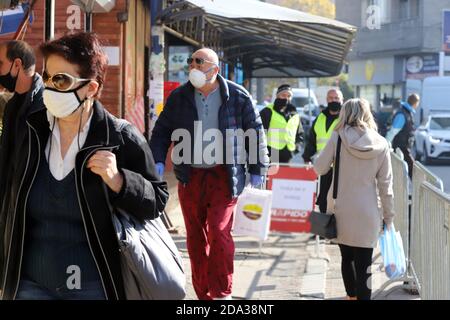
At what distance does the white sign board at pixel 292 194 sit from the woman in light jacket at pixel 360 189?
361cm

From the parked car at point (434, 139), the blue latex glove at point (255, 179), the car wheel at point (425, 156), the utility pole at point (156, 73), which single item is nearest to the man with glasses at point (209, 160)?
the blue latex glove at point (255, 179)

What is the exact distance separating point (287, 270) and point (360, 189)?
2413mm

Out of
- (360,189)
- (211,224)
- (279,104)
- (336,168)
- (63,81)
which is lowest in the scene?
(211,224)

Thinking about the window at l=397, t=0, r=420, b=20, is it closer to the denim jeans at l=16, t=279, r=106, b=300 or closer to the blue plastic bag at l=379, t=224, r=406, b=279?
the blue plastic bag at l=379, t=224, r=406, b=279

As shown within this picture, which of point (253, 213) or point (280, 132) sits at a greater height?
point (280, 132)

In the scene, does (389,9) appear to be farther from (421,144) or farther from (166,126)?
(166,126)

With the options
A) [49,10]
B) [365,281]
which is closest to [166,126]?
[49,10]

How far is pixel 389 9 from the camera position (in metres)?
50.9

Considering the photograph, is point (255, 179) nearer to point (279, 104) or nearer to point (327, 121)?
point (327, 121)

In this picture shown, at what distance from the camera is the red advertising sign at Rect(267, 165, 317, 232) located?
1025 cm

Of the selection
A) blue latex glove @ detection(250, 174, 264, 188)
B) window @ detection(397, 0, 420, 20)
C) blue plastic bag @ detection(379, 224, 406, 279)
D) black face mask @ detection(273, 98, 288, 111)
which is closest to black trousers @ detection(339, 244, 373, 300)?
blue plastic bag @ detection(379, 224, 406, 279)

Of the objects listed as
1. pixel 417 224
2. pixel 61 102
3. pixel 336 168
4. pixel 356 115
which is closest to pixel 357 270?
pixel 336 168

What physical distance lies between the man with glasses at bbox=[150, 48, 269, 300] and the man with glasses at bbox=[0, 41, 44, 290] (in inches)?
49.8

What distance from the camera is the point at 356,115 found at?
6.57 metres
